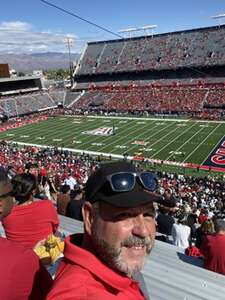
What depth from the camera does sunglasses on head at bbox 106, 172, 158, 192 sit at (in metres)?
1.92

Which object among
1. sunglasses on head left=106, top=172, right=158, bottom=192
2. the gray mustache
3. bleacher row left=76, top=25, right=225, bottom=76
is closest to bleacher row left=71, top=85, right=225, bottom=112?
bleacher row left=76, top=25, right=225, bottom=76

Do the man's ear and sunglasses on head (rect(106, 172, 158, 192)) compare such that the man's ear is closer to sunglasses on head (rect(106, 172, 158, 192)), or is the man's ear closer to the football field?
sunglasses on head (rect(106, 172, 158, 192))

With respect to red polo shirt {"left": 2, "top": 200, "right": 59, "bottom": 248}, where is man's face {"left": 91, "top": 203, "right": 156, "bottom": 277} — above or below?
above

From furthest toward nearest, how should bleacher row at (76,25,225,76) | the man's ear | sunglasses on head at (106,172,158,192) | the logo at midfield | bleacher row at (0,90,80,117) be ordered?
bleacher row at (76,25,225,76)
bleacher row at (0,90,80,117)
the logo at midfield
the man's ear
sunglasses on head at (106,172,158,192)

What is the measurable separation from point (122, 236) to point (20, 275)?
579 mm

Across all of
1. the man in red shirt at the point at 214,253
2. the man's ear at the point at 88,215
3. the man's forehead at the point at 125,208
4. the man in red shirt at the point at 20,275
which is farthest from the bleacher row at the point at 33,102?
the man's forehead at the point at 125,208

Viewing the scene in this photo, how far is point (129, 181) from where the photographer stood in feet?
6.48

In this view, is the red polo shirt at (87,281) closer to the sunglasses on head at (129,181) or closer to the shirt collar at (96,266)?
the shirt collar at (96,266)

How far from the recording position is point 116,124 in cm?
4678

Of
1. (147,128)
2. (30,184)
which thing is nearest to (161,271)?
(30,184)

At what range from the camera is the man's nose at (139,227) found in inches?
78.8

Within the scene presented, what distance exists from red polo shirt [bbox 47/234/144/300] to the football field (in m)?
29.3

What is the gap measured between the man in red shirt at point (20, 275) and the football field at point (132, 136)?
95.2 ft

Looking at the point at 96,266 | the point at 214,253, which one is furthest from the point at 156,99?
the point at 96,266
